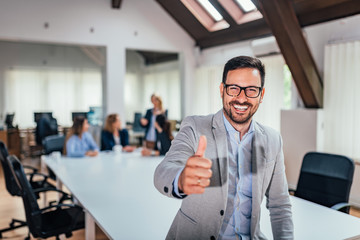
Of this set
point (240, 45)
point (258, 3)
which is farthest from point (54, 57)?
point (258, 3)

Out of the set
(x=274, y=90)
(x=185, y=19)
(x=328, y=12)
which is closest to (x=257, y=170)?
(x=328, y=12)

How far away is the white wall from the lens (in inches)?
256

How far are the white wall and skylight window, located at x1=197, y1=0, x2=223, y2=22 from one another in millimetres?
1141

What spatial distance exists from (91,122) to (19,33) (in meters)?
2.32

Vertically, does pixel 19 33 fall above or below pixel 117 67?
above

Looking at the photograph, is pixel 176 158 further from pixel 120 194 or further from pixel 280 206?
pixel 120 194

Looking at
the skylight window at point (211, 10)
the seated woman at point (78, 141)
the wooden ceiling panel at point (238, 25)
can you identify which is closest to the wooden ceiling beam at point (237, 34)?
the wooden ceiling panel at point (238, 25)

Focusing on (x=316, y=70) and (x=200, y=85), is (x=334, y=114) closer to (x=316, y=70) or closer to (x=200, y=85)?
(x=316, y=70)

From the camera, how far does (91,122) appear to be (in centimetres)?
768

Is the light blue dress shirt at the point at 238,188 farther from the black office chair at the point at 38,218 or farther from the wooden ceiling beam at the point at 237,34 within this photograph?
the wooden ceiling beam at the point at 237,34

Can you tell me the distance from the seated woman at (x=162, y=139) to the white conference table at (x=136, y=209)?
1.63 ft

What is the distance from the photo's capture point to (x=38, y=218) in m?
2.59

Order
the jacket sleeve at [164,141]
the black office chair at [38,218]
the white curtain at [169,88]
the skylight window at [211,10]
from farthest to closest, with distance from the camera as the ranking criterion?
the white curtain at [169,88]
the skylight window at [211,10]
the jacket sleeve at [164,141]
the black office chair at [38,218]

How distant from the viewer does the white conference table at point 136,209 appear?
2.00 m
